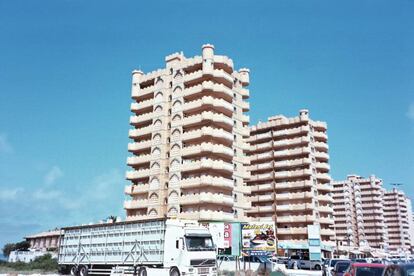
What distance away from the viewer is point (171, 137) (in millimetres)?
69125

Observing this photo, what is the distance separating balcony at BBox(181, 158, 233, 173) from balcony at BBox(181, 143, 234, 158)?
1361mm

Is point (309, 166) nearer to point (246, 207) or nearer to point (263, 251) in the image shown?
point (246, 207)

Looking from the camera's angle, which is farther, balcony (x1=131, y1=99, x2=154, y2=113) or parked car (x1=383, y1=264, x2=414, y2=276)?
balcony (x1=131, y1=99, x2=154, y2=113)

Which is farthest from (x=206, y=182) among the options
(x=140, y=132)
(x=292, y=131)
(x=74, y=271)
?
(x=292, y=131)

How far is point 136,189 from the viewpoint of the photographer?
232 ft

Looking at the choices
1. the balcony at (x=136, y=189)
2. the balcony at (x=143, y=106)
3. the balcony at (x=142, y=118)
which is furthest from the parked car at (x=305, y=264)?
the balcony at (x=143, y=106)

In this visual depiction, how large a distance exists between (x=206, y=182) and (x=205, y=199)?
2557 millimetres

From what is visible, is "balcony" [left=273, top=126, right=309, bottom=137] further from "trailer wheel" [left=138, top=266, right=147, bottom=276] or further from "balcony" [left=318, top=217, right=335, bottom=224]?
"trailer wheel" [left=138, top=266, right=147, bottom=276]

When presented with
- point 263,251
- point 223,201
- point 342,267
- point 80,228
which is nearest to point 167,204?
point 223,201

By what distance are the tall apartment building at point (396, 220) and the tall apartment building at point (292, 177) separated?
7951 centimetres

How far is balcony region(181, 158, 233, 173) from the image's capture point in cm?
6212

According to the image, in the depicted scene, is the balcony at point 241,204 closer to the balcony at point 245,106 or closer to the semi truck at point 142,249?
the balcony at point 245,106

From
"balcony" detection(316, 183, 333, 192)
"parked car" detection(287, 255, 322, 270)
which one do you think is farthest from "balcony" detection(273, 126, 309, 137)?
"parked car" detection(287, 255, 322, 270)

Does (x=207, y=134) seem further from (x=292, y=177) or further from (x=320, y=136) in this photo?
(x=320, y=136)
